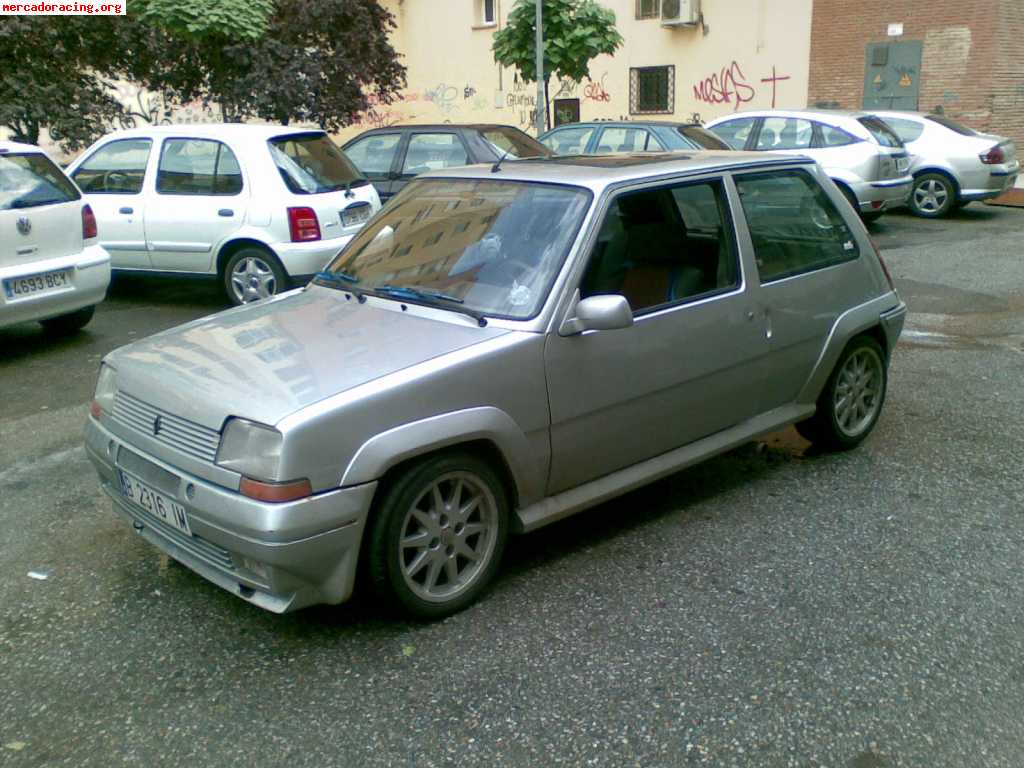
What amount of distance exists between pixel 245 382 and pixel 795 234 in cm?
286

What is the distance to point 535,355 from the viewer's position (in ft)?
12.7

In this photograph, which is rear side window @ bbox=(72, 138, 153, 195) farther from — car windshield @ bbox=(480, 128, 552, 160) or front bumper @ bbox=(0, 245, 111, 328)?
car windshield @ bbox=(480, 128, 552, 160)

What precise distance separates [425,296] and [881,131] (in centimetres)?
1156

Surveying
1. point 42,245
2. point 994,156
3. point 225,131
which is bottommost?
point 994,156

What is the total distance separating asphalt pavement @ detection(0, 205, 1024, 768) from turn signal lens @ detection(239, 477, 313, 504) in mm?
637

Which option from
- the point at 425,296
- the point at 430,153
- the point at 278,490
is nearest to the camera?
the point at 278,490

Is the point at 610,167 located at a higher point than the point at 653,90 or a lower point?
higher

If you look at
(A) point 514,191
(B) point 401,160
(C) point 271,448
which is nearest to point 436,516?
(C) point 271,448

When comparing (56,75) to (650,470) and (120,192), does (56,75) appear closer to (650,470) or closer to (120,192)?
(120,192)

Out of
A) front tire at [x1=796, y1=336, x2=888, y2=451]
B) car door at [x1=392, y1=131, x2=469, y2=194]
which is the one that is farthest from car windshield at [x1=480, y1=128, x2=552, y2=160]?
front tire at [x1=796, y1=336, x2=888, y2=451]

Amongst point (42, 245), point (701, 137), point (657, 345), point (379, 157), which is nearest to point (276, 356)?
point (657, 345)

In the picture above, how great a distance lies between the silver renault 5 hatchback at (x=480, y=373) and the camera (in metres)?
3.41

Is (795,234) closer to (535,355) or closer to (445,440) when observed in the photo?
(535,355)

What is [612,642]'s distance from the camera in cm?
362
